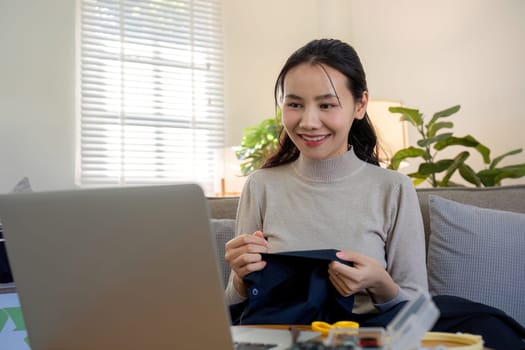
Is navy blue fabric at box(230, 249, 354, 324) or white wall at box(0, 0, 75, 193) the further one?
white wall at box(0, 0, 75, 193)

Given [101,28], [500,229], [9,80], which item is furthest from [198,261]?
[101,28]

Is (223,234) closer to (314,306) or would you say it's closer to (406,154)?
(314,306)

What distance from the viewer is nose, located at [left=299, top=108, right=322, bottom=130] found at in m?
1.39

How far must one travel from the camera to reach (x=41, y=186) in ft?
12.1

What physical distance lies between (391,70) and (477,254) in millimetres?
2509

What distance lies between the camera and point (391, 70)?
4.10 meters

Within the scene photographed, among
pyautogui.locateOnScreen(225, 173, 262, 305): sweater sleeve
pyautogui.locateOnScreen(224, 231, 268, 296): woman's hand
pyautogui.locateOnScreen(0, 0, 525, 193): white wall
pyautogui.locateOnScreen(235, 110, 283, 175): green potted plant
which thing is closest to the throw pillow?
pyautogui.locateOnScreen(225, 173, 262, 305): sweater sleeve

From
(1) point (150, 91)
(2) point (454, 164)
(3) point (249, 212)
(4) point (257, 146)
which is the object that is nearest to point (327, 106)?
(3) point (249, 212)

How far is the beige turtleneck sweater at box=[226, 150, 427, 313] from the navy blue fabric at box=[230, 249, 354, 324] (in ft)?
0.63

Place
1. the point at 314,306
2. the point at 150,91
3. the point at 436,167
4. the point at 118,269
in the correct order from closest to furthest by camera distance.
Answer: the point at 118,269, the point at 314,306, the point at 436,167, the point at 150,91

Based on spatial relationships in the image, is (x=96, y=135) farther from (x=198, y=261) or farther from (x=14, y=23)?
(x=198, y=261)

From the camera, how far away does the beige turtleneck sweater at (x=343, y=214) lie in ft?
4.55

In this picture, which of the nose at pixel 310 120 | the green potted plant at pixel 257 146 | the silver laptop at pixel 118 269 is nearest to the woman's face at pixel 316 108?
the nose at pixel 310 120

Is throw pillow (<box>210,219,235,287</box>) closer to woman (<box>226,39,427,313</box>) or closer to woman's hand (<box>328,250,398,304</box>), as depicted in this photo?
woman (<box>226,39,427,313</box>)
